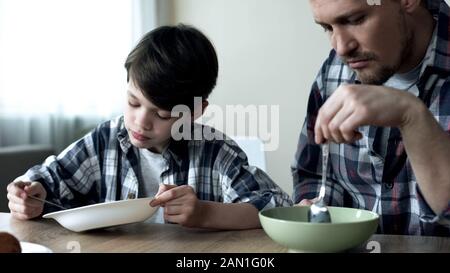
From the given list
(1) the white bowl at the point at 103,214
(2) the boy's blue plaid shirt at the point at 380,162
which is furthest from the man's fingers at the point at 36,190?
(2) the boy's blue plaid shirt at the point at 380,162

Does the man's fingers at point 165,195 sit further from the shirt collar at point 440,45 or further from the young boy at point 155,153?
the shirt collar at point 440,45

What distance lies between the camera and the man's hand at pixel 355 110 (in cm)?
91

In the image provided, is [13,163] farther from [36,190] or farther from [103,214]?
[103,214]

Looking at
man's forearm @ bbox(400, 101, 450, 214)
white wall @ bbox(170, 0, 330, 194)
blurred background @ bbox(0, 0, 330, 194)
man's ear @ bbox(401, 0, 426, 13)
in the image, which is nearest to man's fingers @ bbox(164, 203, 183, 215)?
man's forearm @ bbox(400, 101, 450, 214)

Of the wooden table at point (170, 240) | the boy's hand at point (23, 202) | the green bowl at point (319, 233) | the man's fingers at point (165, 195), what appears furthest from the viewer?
the boy's hand at point (23, 202)

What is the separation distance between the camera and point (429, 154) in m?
1.02

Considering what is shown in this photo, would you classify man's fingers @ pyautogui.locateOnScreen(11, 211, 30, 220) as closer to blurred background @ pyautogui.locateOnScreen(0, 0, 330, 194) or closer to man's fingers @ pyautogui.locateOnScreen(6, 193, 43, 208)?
man's fingers @ pyautogui.locateOnScreen(6, 193, 43, 208)

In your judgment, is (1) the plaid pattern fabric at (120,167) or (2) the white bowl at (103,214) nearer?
(2) the white bowl at (103,214)

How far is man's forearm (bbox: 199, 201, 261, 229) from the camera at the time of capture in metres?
1.11

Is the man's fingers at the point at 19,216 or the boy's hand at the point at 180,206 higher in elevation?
the boy's hand at the point at 180,206

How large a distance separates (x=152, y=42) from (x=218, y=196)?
40 cm

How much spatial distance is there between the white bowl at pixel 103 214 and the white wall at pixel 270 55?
1.97m

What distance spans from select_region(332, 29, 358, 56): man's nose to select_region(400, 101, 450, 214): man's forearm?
0.28m
